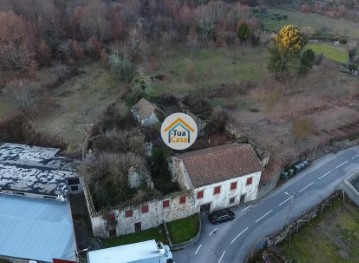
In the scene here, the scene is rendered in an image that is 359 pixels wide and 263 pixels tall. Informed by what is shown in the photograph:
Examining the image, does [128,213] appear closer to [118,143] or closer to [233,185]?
[118,143]

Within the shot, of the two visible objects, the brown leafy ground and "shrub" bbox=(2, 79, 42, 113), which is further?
"shrub" bbox=(2, 79, 42, 113)

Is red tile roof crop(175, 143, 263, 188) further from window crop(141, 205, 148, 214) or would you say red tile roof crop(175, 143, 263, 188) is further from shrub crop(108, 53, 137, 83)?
shrub crop(108, 53, 137, 83)

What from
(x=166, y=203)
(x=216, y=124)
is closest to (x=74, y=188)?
(x=166, y=203)

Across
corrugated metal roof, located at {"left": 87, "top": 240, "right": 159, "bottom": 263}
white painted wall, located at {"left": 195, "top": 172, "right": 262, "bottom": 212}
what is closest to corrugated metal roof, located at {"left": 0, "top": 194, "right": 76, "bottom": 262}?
A: corrugated metal roof, located at {"left": 87, "top": 240, "right": 159, "bottom": 263}

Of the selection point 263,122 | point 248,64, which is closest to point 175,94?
point 263,122

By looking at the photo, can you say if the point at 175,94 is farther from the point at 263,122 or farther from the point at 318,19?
the point at 318,19

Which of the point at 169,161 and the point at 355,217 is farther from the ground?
the point at 169,161
